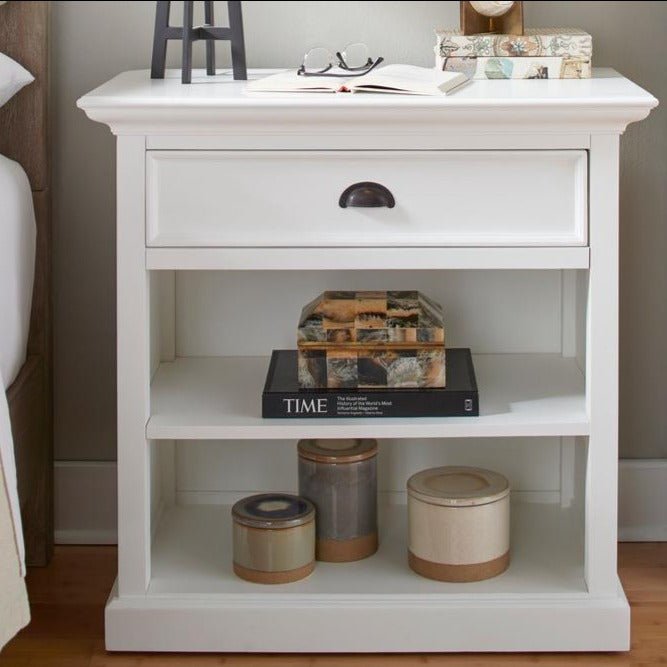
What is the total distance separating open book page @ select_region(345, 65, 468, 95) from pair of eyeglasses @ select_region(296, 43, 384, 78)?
6 cm

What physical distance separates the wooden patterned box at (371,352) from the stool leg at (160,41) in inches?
17.4

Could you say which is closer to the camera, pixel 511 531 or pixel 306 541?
pixel 306 541

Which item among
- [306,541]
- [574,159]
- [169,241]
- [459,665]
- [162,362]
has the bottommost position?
[459,665]

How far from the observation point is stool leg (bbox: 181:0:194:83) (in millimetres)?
1791

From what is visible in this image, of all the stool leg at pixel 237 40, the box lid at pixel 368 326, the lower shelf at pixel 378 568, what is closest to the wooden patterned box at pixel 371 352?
the box lid at pixel 368 326

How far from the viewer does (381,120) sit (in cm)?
160

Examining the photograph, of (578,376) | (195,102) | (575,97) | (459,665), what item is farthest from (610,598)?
(195,102)

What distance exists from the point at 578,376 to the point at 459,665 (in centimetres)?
49

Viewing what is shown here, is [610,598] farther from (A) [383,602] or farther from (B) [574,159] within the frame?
(B) [574,159]

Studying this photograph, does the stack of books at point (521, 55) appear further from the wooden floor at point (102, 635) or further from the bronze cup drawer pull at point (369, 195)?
the wooden floor at point (102, 635)

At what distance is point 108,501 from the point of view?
2.13 metres

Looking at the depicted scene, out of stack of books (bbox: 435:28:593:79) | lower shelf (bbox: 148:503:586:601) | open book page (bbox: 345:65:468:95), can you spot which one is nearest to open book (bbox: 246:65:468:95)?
open book page (bbox: 345:65:468:95)

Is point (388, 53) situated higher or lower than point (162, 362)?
higher

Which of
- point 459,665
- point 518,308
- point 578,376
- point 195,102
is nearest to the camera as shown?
point 195,102
